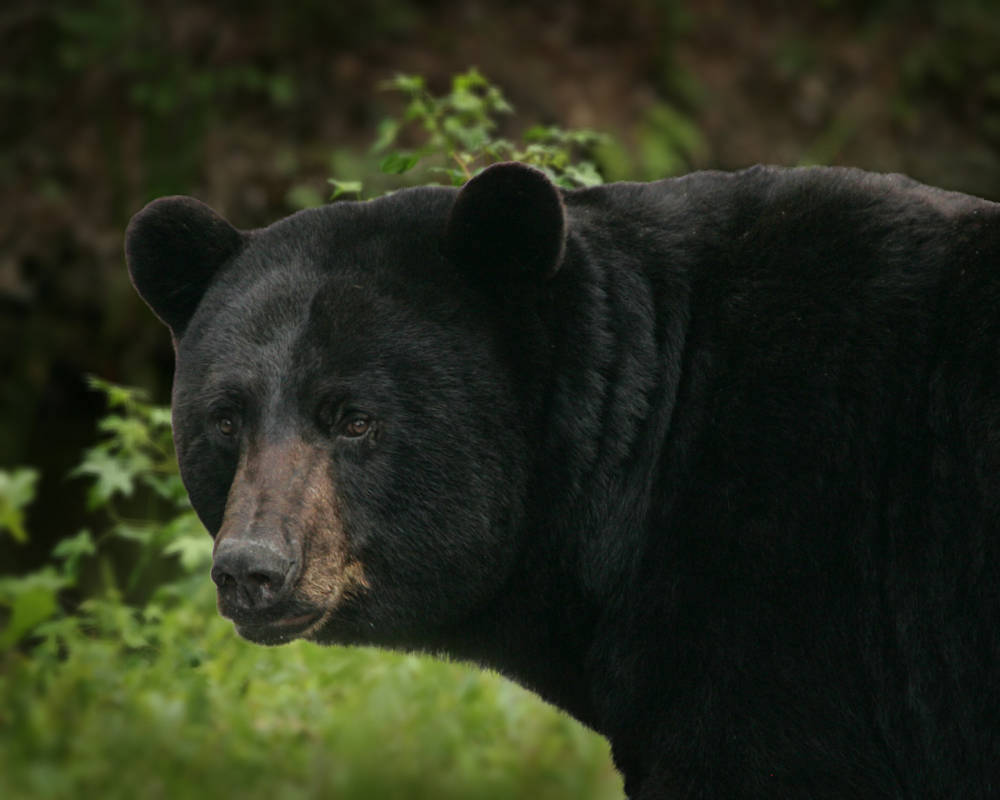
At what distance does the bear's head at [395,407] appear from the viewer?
3309 mm

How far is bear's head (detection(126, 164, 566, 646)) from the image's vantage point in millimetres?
3309

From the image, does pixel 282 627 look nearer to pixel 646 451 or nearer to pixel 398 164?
pixel 646 451

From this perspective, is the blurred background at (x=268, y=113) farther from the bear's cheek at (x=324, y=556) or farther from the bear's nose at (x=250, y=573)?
the bear's nose at (x=250, y=573)

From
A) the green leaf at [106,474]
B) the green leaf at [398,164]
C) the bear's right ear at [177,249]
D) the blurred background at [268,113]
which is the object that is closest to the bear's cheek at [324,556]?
the bear's right ear at [177,249]

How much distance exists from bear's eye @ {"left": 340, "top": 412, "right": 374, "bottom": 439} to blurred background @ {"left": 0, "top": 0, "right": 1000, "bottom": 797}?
20.8 feet

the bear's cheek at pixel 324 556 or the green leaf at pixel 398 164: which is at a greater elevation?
the green leaf at pixel 398 164

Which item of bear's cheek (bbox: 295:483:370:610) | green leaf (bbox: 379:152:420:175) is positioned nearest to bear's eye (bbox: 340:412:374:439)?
bear's cheek (bbox: 295:483:370:610)

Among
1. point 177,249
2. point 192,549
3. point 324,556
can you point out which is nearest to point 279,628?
point 324,556

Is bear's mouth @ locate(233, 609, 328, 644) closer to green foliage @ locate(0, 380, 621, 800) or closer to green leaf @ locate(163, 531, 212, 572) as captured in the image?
green foliage @ locate(0, 380, 621, 800)

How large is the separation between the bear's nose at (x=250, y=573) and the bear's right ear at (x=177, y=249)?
3.12 feet

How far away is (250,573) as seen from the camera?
3.09 metres

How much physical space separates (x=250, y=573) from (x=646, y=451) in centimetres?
99

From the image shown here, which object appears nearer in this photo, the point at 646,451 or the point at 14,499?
the point at 14,499

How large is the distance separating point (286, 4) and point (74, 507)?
4288 millimetres
